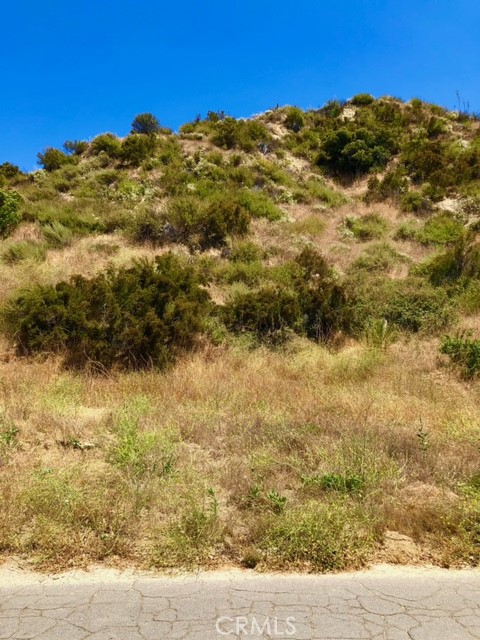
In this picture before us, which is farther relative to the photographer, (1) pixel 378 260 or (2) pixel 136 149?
(2) pixel 136 149

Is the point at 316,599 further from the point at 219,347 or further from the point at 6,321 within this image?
the point at 6,321

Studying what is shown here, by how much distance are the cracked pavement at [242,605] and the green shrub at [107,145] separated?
21.0m

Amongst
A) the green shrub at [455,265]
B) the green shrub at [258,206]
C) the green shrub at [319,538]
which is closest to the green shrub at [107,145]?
the green shrub at [258,206]

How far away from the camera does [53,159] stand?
2177cm

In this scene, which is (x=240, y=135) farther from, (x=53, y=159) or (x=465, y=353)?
(x=465, y=353)

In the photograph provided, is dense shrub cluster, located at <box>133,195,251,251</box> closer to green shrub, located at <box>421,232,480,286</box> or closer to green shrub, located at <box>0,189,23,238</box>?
green shrub, located at <box>0,189,23,238</box>

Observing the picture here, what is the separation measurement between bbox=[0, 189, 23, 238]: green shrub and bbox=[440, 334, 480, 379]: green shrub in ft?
43.4

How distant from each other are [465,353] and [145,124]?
70.1 ft

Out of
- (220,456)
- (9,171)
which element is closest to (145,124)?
(9,171)

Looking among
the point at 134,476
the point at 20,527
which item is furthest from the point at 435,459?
the point at 20,527

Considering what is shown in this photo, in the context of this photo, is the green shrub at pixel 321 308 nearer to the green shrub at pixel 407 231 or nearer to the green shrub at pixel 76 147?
the green shrub at pixel 407 231

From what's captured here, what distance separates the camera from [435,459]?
4.71 metres

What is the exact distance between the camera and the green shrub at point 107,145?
21.5 meters

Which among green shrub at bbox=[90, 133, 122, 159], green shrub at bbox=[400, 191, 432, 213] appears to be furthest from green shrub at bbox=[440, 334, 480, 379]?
green shrub at bbox=[90, 133, 122, 159]
